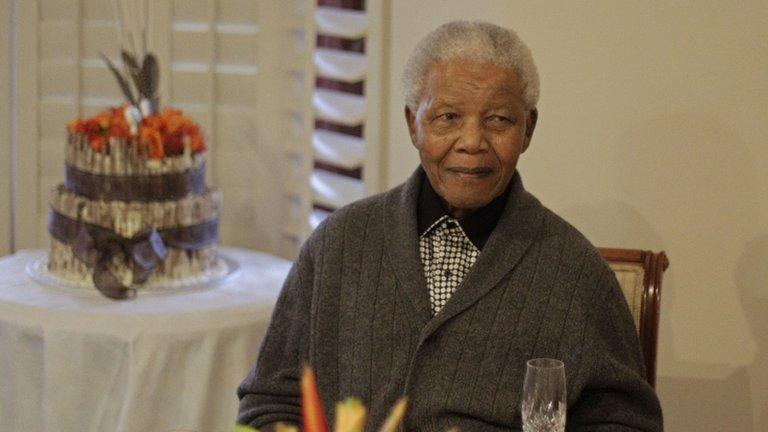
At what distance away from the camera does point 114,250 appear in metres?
3.05

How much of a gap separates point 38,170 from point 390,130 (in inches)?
50.6

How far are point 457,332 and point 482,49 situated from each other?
455 millimetres

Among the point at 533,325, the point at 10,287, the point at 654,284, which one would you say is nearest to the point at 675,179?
the point at 654,284

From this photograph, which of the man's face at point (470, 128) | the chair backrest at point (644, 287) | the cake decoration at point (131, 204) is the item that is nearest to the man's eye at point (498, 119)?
the man's face at point (470, 128)

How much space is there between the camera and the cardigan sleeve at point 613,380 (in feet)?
6.46

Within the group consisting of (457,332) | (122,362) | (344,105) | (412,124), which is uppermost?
(412,124)

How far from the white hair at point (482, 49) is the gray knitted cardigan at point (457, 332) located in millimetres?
193

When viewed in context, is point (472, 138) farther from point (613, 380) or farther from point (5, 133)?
point (5, 133)

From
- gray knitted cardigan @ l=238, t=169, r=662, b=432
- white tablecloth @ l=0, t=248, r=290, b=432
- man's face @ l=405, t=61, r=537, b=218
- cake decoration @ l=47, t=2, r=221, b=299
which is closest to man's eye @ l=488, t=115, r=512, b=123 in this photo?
man's face @ l=405, t=61, r=537, b=218

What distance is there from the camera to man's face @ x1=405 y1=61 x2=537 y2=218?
1.99 metres

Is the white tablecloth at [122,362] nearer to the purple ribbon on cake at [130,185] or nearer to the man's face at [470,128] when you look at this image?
the purple ribbon on cake at [130,185]

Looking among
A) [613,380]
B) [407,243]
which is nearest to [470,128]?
[407,243]

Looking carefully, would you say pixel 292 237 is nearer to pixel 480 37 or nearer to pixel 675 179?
pixel 675 179

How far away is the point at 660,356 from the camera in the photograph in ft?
9.36
